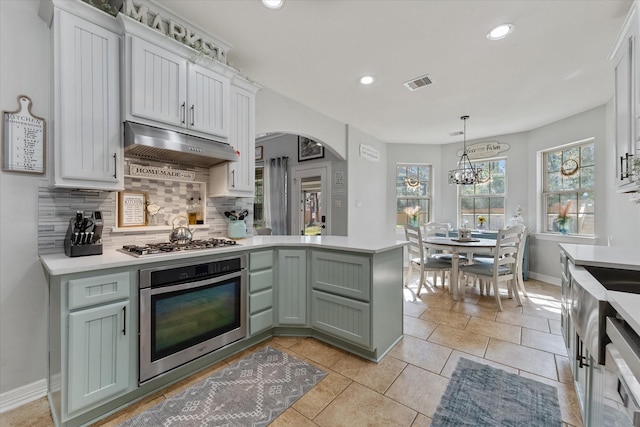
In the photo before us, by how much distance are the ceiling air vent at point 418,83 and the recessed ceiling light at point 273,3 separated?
1.75m

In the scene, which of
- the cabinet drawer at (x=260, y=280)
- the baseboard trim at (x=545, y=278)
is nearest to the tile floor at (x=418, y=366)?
the cabinet drawer at (x=260, y=280)

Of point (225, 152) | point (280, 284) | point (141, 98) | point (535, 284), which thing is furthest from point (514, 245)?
point (141, 98)

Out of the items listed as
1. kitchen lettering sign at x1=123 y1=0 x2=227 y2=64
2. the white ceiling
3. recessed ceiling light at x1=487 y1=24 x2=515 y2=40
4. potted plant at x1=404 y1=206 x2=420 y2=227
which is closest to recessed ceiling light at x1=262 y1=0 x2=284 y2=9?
the white ceiling

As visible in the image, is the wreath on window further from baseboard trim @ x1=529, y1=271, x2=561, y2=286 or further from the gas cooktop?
the gas cooktop

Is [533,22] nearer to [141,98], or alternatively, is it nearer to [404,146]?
[141,98]

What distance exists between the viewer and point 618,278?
1.71 metres

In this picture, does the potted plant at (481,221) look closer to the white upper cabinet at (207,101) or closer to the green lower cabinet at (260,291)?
the green lower cabinet at (260,291)

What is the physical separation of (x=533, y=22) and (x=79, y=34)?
325 cm

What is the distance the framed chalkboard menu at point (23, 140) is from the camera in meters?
1.71

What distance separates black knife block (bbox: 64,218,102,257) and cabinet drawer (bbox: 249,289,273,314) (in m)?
1.14

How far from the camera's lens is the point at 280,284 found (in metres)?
2.53

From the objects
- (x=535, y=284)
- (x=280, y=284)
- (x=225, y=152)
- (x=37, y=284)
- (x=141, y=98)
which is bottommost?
(x=535, y=284)

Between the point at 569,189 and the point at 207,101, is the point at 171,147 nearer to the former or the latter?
the point at 207,101

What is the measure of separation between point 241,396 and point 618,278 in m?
2.53
